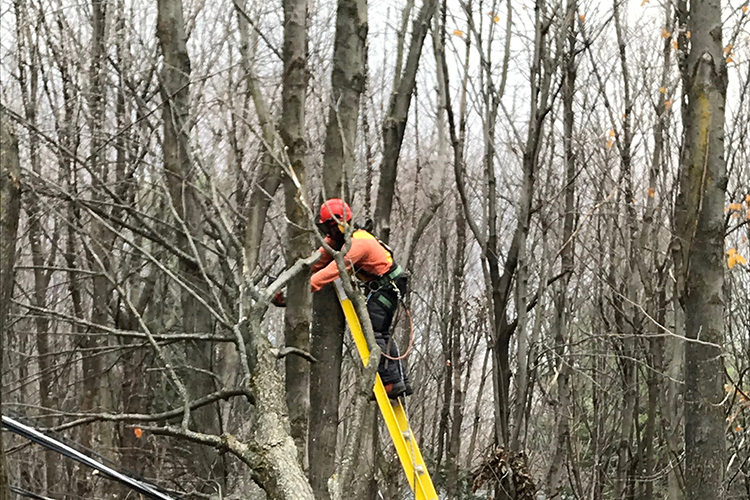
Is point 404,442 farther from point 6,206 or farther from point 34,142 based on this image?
point 34,142

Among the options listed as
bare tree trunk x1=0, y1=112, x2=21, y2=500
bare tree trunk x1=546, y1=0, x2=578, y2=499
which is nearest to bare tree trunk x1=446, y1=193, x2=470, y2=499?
bare tree trunk x1=546, y1=0, x2=578, y2=499

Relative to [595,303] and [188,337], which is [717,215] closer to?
[188,337]

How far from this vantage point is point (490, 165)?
588 centimetres

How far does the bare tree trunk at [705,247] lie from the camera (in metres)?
3.91

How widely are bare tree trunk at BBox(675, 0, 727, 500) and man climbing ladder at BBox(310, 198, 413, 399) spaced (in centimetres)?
166

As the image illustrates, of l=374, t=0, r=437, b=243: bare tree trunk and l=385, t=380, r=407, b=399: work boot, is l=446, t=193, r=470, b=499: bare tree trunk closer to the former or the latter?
l=385, t=380, r=407, b=399: work boot

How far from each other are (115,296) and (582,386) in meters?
6.64

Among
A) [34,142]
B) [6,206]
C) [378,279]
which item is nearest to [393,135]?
[378,279]

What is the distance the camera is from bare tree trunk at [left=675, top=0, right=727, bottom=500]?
3910 mm

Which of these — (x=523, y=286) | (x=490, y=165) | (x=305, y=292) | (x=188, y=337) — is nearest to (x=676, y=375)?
(x=523, y=286)

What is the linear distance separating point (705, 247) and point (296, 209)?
204cm

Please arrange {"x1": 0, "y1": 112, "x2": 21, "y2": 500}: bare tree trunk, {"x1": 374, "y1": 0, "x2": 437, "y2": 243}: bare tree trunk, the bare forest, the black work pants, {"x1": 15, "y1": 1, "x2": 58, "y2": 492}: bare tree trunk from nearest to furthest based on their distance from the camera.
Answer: {"x1": 0, "y1": 112, "x2": 21, "y2": 500}: bare tree trunk
the bare forest
{"x1": 374, "y1": 0, "x2": 437, "y2": 243}: bare tree trunk
the black work pants
{"x1": 15, "y1": 1, "x2": 58, "y2": 492}: bare tree trunk

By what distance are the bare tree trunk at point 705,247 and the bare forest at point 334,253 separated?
1cm

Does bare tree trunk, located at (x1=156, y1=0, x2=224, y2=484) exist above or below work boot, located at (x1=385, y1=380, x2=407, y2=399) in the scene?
above
